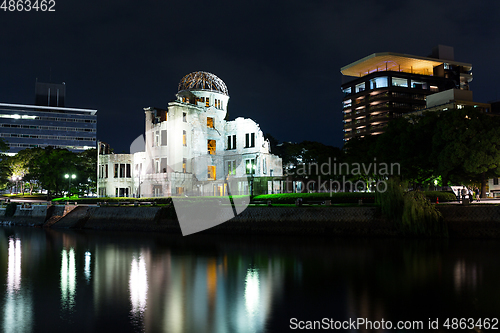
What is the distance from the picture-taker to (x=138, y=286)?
21.0 meters

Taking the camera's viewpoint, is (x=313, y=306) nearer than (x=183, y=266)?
Yes

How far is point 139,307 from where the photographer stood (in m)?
16.6

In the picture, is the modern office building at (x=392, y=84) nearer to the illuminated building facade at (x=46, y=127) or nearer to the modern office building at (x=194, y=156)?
the modern office building at (x=194, y=156)

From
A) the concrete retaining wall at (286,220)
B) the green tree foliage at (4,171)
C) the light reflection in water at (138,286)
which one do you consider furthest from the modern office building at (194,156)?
the light reflection in water at (138,286)

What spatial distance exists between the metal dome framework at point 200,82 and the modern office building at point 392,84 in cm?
5568

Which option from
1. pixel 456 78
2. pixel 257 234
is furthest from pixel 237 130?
pixel 456 78

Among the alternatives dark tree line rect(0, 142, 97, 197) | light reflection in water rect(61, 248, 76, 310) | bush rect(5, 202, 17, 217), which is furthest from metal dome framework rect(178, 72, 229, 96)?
light reflection in water rect(61, 248, 76, 310)

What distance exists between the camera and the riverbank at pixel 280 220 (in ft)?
109

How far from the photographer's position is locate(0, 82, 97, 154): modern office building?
153500 millimetres

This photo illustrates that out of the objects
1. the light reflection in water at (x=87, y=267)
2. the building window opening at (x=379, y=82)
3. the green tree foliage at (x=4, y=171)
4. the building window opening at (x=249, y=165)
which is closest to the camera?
the light reflection in water at (x=87, y=267)

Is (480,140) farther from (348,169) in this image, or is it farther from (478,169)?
(348,169)

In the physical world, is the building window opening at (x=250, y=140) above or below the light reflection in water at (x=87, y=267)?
above

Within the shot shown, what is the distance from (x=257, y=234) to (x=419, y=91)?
96570mm

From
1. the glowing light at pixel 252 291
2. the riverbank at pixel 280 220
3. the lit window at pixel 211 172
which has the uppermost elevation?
the lit window at pixel 211 172
